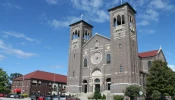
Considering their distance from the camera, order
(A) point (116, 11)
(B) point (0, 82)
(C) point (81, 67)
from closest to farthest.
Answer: (B) point (0, 82), (A) point (116, 11), (C) point (81, 67)

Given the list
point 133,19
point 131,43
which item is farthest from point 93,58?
point 133,19

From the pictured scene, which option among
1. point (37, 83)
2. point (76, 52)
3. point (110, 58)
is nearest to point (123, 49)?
point (110, 58)

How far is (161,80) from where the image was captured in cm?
3788

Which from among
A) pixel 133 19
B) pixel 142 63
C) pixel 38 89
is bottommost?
pixel 38 89

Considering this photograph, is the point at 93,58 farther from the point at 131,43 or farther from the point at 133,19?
the point at 133,19

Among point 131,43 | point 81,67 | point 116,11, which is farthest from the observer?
point 81,67

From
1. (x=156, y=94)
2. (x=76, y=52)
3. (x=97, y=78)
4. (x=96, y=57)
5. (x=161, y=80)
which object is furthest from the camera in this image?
(x=76, y=52)

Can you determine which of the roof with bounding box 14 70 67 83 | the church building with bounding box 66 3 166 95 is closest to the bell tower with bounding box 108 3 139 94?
the church building with bounding box 66 3 166 95

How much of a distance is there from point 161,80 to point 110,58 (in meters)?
12.7

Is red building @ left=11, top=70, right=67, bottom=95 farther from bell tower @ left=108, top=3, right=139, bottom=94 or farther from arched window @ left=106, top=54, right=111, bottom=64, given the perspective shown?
bell tower @ left=108, top=3, right=139, bottom=94

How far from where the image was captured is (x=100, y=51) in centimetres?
4772

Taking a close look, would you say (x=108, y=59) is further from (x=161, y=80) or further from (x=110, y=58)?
(x=161, y=80)

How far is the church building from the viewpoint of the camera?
41.4 metres

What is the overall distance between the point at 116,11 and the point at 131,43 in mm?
9597
